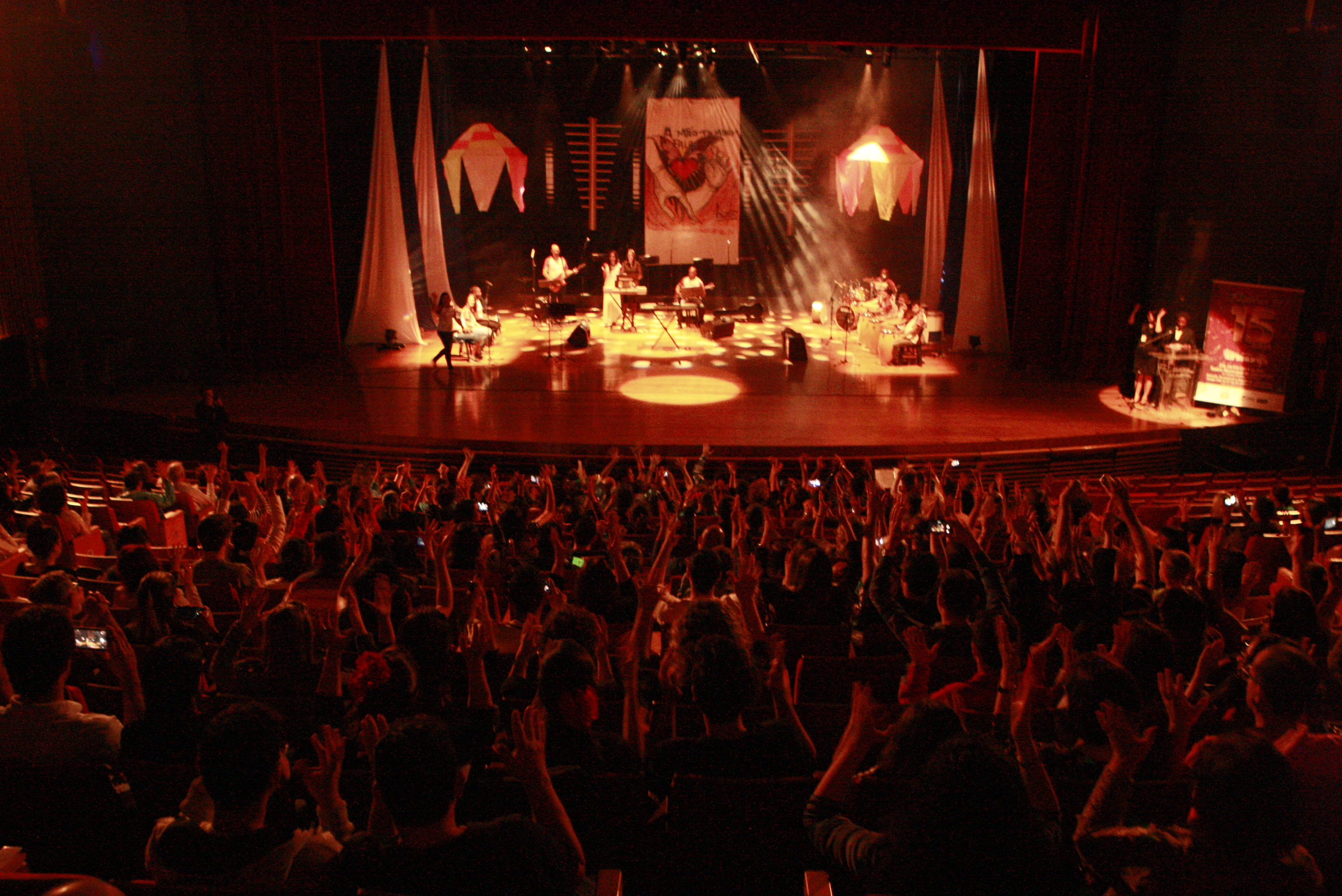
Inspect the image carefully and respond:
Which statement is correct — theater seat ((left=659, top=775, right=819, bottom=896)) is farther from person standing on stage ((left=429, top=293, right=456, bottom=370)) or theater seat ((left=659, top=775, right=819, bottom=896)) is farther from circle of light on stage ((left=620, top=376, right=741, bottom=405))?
person standing on stage ((left=429, top=293, right=456, bottom=370))

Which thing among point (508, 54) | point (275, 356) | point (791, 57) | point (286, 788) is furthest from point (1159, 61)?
point (286, 788)

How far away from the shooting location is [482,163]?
55.1 feet

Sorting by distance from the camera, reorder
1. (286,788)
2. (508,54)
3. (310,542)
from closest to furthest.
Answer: (286,788)
(310,542)
(508,54)

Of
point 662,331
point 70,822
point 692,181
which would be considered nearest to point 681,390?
point 662,331

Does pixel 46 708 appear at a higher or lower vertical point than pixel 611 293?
lower

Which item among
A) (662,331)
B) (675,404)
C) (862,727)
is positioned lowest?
(675,404)

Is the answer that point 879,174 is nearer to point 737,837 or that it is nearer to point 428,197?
point 428,197

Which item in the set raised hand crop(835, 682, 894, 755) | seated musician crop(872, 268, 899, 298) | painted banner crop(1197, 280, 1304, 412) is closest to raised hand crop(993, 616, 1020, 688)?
raised hand crop(835, 682, 894, 755)

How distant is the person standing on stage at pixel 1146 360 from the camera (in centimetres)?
1163

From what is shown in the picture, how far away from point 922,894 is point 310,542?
3898 millimetres

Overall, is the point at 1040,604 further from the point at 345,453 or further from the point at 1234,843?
the point at 345,453

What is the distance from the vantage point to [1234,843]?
1818 millimetres

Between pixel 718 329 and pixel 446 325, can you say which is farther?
pixel 718 329

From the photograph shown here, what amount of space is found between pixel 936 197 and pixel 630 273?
4969mm
